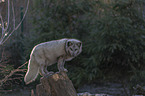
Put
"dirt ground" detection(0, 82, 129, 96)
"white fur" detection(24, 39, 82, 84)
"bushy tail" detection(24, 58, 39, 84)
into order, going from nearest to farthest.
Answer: "white fur" detection(24, 39, 82, 84) → "bushy tail" detection(24, 58, 39, 84) → "dirt ground" detection(0, 82, 129, 96)

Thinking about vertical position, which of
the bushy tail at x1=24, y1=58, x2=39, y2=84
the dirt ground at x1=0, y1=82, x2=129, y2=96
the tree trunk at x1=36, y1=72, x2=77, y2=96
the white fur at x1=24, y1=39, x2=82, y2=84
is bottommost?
the dirt ground at x1=0, y1=82, x2=129, y2=96

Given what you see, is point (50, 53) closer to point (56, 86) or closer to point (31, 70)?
point (31, 70)

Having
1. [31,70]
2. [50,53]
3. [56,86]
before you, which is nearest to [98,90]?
[56,86]

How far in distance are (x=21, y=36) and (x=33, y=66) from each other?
6393mm

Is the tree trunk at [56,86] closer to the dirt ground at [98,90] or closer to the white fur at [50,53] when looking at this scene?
the white fur at [50,53]

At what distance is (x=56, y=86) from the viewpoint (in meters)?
4.05

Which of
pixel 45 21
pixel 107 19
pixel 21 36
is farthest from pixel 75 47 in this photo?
pixel 21 36

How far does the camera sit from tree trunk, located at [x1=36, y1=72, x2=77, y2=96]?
4.02 metres

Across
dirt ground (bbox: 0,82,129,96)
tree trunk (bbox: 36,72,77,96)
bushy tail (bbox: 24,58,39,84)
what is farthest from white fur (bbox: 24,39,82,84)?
dirt ground (bbox: 0,82,129,96)

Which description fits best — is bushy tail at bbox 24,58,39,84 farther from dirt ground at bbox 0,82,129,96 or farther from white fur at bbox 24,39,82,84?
dirt ground at bbox 0,82,129,96

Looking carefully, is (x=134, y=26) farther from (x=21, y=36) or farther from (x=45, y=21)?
(x=21, y=36)

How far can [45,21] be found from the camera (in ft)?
27.6

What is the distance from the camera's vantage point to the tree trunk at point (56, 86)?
4016 millimetres

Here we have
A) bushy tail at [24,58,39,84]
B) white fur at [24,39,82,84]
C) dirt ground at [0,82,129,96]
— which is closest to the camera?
white fur at [24,39,82,84]
